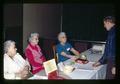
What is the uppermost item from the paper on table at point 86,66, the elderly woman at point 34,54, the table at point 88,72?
the elderly woman at point 34,54

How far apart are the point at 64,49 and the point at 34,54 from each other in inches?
7.0

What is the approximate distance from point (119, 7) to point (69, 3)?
11.2 inches

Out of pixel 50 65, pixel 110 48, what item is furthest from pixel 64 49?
pixel 110 48

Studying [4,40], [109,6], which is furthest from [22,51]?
[109,6]

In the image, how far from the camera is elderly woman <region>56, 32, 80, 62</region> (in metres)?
5.63

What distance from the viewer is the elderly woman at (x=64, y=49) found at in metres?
5.63

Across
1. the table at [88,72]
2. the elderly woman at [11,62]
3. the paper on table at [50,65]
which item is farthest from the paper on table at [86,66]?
the elderly woman at [11,62]

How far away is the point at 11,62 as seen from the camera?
5.60m

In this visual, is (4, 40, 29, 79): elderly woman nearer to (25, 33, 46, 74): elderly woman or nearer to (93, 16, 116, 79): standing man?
(25, 33, 46, 74): elderly woman

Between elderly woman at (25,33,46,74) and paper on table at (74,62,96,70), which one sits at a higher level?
elderly woman at (25,33,46,74)

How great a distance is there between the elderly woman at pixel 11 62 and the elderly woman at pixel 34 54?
0.15 ft

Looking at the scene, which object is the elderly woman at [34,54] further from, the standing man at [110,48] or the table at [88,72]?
the standing man at [110,48]

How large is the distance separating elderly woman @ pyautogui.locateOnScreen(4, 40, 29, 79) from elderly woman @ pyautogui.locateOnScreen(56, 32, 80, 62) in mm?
214

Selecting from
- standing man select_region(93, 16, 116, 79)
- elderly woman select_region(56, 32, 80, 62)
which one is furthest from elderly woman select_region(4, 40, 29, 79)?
standing man select_region(93, 16, 116, 79)
